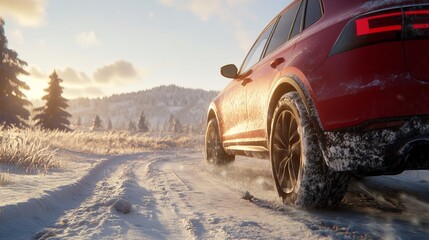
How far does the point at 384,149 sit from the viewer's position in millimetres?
1938

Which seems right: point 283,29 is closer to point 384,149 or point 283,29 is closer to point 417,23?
point 417,23

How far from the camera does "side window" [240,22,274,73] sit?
14.5ft

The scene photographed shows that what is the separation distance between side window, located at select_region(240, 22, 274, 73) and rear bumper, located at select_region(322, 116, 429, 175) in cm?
248

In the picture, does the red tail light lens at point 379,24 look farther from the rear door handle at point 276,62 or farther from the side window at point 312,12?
the rear door handle at point 276,62

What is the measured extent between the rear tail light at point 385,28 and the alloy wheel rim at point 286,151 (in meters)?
0.82

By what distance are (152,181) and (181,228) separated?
237 cm

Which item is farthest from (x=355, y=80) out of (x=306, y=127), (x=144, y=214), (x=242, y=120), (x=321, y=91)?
(x=242, y=120)

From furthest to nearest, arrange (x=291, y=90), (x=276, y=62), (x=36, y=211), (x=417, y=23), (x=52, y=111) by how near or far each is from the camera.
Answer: (x=52, y=111) < (x=276, y=62) < (x=291, y=90) < (x=36, y=211) < (x=417, y=23)

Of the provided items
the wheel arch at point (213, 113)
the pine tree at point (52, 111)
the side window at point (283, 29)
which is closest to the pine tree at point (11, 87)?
the pine tree at point (52, 111)

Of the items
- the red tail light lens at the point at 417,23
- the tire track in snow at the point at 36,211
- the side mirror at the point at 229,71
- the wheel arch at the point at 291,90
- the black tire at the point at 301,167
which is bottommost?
the tire track in snow at the point at 36,211

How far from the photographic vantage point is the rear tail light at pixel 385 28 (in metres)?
1.91

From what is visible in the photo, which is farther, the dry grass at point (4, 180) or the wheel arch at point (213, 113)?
the wheel arch at point (213, 113)

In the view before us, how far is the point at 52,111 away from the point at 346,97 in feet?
110

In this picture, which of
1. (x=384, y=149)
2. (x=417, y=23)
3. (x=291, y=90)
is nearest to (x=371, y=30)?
(x=417, y=23)
